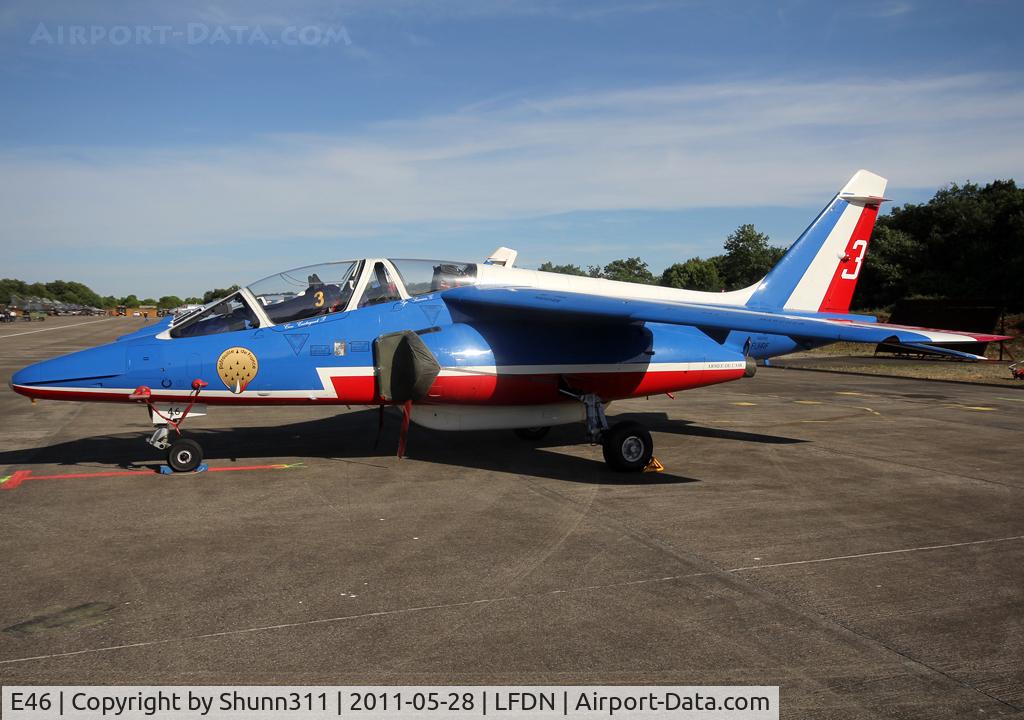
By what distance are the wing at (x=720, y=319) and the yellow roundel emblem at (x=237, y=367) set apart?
306 centimetres

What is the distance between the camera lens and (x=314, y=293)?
10344 millimetres

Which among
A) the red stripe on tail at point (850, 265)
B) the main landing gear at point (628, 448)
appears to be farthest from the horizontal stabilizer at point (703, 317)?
the red stripe on tail at point (850, 265)

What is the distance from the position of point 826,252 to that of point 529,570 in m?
10.9

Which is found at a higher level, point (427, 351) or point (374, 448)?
point (427, 351)

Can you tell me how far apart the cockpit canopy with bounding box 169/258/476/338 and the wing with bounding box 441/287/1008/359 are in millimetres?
969

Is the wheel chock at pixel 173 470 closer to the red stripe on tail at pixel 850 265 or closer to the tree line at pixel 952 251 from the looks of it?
the red stripe on tail at pixel 850 265

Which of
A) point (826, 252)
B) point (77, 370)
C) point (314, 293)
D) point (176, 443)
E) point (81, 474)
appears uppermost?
point (826, 252)

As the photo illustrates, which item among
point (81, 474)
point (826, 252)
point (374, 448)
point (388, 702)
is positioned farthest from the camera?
point (826, 252)

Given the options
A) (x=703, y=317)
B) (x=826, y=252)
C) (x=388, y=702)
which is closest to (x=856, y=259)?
(x=826, y=252)

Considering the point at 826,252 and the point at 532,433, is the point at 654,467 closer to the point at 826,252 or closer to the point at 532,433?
the point at 532,433

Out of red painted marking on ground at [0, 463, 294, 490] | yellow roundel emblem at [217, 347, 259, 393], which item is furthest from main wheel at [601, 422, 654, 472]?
yellow roundel emblem at [217, 347, 259, 393]

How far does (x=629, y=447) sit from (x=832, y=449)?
3994 mm

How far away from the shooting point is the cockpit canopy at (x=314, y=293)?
10.1 metres

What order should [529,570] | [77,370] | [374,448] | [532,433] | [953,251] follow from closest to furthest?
1. [529,570]
2. [77,370]
3. [374,448]
4. [532,433]
5. [953,251]
